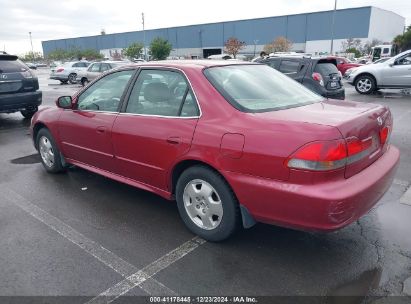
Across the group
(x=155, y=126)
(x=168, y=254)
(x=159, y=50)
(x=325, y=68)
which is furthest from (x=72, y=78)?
(x=159, y=50)

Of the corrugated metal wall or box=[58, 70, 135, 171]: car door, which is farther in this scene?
the corrugated metal wall

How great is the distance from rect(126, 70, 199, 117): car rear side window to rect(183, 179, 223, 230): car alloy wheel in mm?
658

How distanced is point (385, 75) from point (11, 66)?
40.2 ft

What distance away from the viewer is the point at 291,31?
74.2 m

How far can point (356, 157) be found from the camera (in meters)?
2.81

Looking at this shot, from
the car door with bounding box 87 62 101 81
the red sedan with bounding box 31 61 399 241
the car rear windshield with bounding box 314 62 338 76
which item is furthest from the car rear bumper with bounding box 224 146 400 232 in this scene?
the car door with bounding box 87 62 101 81

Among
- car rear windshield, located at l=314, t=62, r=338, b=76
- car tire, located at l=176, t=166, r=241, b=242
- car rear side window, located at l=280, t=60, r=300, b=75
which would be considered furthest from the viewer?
car rear side window, located at l=280, t=60, r=300, b=75

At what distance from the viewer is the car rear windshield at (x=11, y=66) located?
876 centimetres

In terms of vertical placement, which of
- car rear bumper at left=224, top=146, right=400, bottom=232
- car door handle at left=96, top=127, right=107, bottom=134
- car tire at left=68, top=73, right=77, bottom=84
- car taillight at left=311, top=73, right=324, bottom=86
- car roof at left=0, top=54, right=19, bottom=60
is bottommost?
car tire at left=68, top=73, right=77, bottom=84

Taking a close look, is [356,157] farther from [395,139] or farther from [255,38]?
[255,38]

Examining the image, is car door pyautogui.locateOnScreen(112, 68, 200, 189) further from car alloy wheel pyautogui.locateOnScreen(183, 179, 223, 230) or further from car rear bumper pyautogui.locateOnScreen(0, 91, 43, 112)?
car rear bumper pyautogui.locateOnScreen(0, 91, 43, 112)

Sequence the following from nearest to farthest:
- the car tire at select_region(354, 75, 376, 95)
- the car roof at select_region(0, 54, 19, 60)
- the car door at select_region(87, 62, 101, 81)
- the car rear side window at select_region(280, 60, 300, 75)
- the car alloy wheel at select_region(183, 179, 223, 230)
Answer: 1. the car alloy wheel at select_region(183, 179, 223, 230)
2. the car roof at select_region(0, 54, 19, 60)
3. the car rear side window at select_region(280, 60, 300, 75)
4. the car tire at select_region(354, 75, 376, 95)
5. the car door at select_region(87, 62, 101, 81)

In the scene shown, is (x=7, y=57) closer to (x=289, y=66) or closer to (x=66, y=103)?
(x=66, y=103)

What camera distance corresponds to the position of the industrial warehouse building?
67625 millimetres
